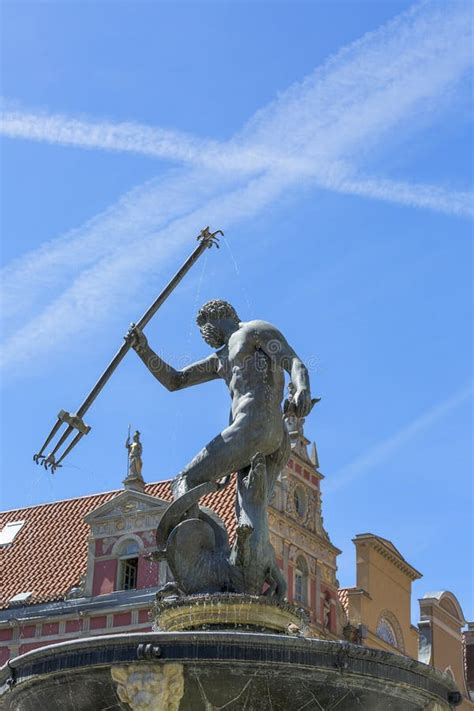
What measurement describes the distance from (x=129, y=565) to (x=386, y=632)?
8330 mm

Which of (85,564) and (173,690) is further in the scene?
(85,564)

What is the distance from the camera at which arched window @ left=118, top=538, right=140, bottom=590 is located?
31527mm

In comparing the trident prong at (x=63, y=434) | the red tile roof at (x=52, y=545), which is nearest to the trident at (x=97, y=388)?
the trident prong at (x=63, y=434)

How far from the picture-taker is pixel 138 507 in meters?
32.0

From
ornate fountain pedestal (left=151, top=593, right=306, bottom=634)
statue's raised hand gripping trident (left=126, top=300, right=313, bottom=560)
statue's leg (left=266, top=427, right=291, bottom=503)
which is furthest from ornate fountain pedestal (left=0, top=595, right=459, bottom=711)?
statue's leg (left=266, top=427, right=291, bottom=503)

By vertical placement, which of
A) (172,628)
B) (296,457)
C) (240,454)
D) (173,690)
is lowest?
(173,690)

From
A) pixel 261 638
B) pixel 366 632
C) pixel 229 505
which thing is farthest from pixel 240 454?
pixel 366 632

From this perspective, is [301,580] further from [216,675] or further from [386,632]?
[216,675]

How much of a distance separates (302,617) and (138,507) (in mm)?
22291

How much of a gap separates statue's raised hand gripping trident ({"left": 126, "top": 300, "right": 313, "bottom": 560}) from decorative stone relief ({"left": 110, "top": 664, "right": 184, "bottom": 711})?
169 centimetres

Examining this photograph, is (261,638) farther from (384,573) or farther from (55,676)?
(384,573)

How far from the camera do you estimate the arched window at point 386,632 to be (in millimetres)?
36003

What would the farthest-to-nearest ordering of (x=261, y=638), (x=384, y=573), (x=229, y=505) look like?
(x=384, y=573)
(x=229, y=505)
(x=261, y=638)

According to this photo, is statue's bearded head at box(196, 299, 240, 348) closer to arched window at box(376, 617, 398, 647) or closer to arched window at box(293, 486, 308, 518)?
arched window at box(293, 486, 308, 518)
